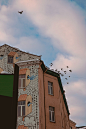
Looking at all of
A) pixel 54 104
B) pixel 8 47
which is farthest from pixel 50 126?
pixel 8 47

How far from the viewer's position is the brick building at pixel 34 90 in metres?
17.9

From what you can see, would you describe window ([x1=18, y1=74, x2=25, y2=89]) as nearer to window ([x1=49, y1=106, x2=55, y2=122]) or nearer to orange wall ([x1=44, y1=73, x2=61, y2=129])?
orange wall ([x1=44, y1=73, x2=61, y2=129])

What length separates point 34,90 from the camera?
19.2 metres

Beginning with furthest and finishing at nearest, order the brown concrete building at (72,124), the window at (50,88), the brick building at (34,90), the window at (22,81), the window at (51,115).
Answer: the brown concrete building at (72,124), the window at (50,88), the window at (51,115), the window at (22,81), the brick building at (34,90)

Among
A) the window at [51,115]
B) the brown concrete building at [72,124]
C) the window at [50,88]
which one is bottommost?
the brown concrete building at [72,124]

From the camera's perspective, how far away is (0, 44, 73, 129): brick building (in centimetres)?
1794

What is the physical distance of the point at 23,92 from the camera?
19.3 m

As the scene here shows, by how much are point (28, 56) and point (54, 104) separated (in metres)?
6.79

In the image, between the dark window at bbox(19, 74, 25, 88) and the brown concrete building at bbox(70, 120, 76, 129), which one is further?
the brown concrete building at bbox(70, 120, 76, 129)

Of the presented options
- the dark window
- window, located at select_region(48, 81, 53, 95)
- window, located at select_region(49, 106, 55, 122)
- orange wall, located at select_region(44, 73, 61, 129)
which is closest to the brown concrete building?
orange wall, located at select_region(44, 73, 61, 129)

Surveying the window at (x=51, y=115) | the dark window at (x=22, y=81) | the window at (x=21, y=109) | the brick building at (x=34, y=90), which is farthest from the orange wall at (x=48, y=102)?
the dark window at (x=22, y=81)

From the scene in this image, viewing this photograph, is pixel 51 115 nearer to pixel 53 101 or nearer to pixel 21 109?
pixel 53 101

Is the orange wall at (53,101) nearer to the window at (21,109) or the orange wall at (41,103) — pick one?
the orange wall at (41,103)

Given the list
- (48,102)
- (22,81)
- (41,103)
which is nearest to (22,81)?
(22,81)
